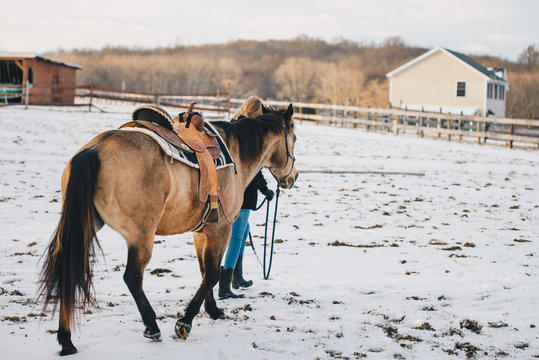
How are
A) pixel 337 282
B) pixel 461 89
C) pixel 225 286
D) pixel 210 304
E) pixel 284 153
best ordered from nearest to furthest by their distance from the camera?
1. pixel 210 304
2. pixel 225 286
3. pixel 284 153
4. pixel 337 282
5. pixel 461 89

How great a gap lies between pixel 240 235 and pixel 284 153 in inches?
32.0

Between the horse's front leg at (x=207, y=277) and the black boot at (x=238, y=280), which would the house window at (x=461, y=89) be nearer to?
the black boot at (x=238, y=280)

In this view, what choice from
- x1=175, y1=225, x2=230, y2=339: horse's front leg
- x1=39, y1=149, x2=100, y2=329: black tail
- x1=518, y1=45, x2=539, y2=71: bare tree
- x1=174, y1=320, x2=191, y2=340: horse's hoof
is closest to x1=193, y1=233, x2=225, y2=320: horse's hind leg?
x1=175, y1=225, x2=230, y2=339: horse's front leg

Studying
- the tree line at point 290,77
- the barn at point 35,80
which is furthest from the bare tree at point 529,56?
the barn at point 35,80

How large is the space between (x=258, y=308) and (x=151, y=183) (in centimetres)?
150

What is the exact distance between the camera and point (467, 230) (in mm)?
7430

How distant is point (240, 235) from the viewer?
190 inches

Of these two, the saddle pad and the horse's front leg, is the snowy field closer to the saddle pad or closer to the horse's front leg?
the horse's front leg

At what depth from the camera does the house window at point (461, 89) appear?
40562mm

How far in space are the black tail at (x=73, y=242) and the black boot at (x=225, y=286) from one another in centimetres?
150

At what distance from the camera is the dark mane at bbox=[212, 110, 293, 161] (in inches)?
174

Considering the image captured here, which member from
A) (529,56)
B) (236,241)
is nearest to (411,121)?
(236,241)

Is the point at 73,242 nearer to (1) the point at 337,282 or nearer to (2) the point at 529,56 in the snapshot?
(1) the point at 337,282

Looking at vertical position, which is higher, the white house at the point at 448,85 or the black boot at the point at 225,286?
the white house at the point at 448,85
